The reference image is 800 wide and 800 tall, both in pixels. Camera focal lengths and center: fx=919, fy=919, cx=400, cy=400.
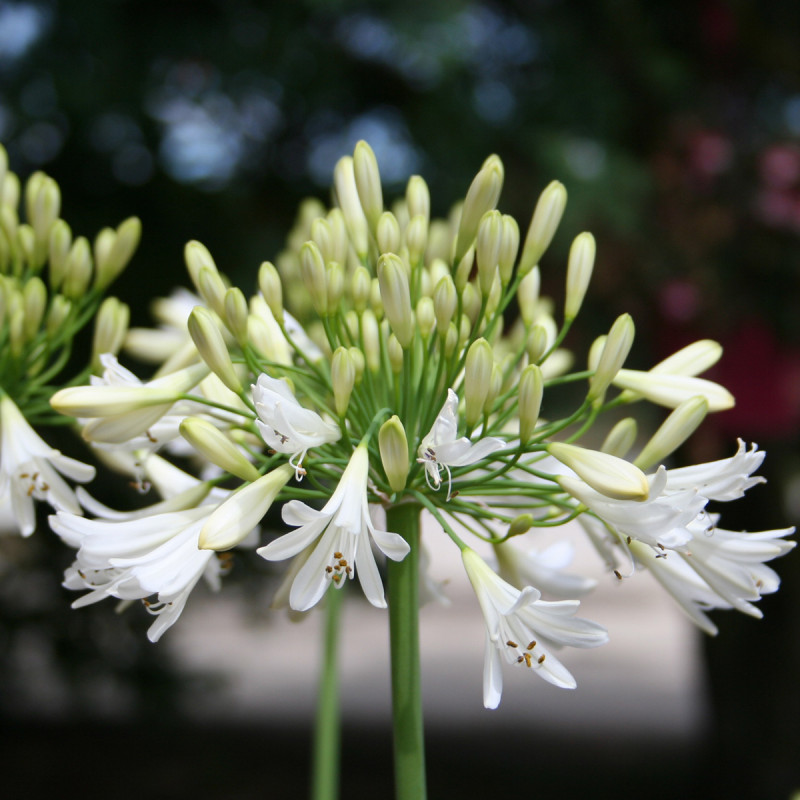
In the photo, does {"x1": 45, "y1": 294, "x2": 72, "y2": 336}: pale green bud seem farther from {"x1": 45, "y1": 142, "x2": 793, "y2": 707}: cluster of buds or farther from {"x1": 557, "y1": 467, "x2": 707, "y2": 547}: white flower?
{"x1": 557, "y1": 467, "x2": 707, "y2": 547}: white flower

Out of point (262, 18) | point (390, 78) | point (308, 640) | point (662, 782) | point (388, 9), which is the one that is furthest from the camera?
point (308, 640)

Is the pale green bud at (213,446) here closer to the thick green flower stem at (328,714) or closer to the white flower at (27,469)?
the white flower at (27,469)

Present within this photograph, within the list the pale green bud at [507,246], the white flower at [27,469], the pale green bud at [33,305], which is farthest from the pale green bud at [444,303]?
the pale green bud at [33,305]

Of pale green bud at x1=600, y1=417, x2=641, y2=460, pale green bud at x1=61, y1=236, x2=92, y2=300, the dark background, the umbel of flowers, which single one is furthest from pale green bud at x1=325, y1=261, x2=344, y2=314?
the dark background

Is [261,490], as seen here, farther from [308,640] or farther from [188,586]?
[308,640]

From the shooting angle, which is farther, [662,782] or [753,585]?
[662,782]

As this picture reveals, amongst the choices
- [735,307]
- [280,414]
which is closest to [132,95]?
[735,307]
